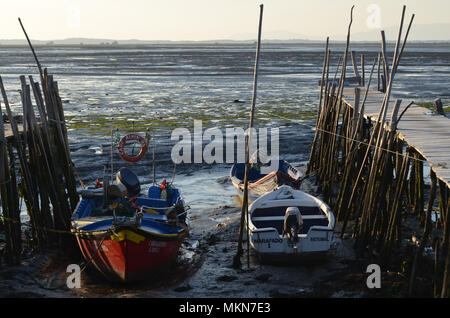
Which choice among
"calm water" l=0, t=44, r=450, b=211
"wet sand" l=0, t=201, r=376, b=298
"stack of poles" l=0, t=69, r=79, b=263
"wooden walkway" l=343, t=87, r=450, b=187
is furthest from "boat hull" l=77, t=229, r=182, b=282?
"wooden walkway" l=343, t=87, r=450, b=187

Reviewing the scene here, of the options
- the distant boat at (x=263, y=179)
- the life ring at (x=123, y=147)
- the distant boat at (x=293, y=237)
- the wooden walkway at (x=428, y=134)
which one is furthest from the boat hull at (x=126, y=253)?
the distant boat at (x=263, y=179)

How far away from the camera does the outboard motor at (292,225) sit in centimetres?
1309

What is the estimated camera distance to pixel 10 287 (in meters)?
12.0

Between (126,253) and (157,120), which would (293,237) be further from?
(157,120)

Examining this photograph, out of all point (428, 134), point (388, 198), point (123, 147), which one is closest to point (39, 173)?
point (123, 147)

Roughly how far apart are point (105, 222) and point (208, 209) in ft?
18.9

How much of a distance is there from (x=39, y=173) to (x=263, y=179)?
747 centimetres

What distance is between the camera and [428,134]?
14758 mm

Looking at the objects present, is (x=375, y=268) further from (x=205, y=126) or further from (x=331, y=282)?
(x=205, y=126)

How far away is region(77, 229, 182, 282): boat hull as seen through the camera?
11984 mm

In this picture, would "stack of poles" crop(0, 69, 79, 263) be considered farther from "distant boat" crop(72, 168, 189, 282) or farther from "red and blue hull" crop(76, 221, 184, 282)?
"red and blue hull" crop(76, 221, 184, 282)

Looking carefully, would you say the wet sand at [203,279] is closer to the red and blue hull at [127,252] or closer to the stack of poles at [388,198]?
the red and blue hull at [127,252]

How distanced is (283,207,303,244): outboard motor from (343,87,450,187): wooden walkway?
3196mm
